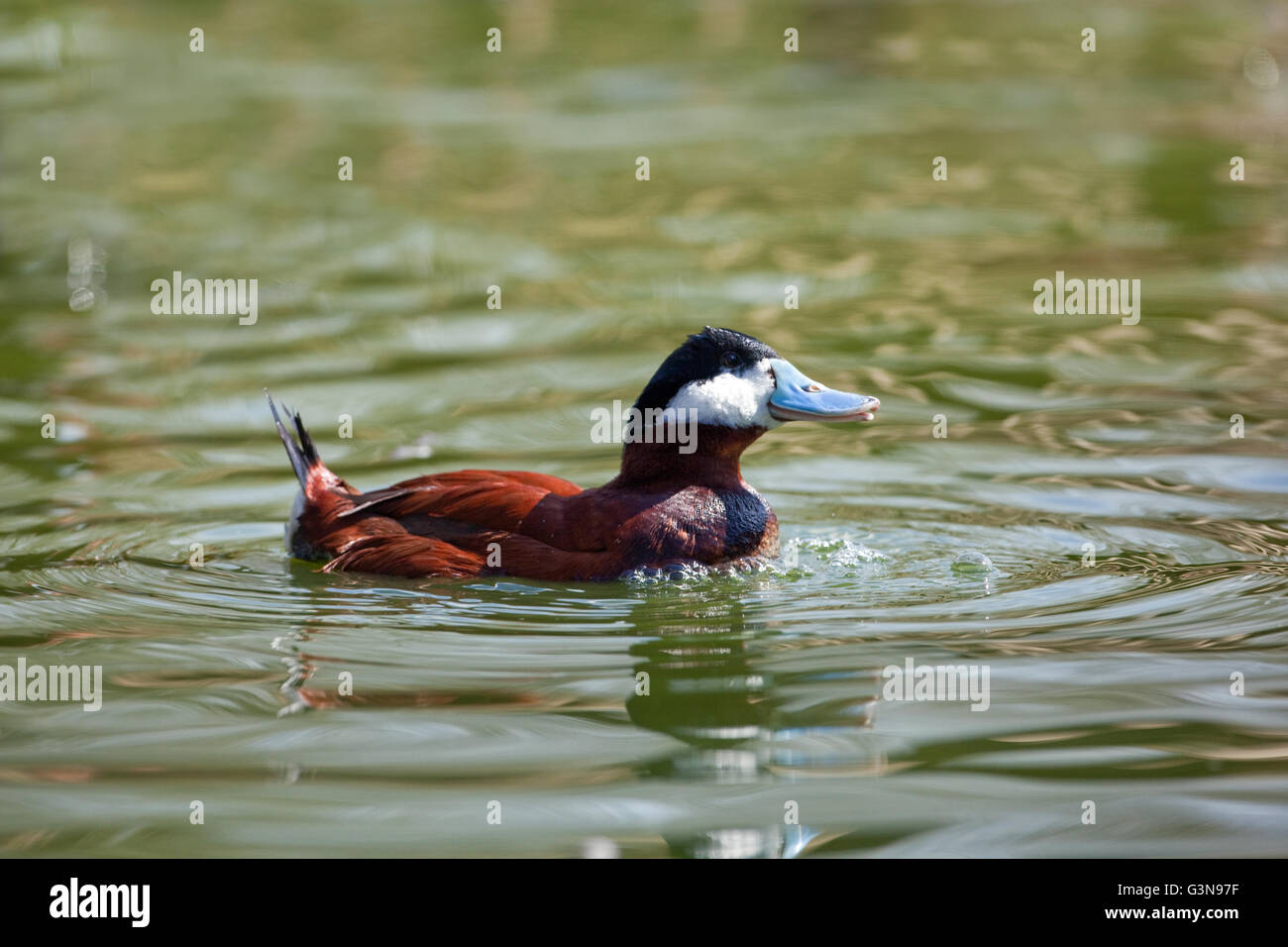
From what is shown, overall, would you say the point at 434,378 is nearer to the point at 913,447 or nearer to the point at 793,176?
the point at 913,447

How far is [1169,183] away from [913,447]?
666cm

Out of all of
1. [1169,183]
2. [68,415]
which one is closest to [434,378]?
[68,415]

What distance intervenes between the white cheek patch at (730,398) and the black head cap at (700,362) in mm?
25

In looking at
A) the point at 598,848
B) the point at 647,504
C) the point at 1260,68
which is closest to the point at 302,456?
the point at 647,504

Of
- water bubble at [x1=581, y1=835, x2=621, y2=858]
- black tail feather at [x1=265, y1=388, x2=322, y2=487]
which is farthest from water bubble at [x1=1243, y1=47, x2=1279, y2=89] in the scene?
water bubble at [x1=581, y1=835, x2=621, y2=858]

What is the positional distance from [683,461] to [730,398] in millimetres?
311

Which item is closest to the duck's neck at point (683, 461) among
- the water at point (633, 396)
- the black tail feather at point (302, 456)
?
the water at point (633, 396)

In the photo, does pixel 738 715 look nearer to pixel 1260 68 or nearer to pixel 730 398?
pixel 730 398

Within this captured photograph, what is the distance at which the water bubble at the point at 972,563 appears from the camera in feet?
22.8

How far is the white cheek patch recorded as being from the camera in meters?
6.80

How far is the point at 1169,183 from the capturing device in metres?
14.4

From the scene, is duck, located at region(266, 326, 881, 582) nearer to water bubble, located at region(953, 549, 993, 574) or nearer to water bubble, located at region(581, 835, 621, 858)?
water bubble, located at region(953, 549, 993, 574)

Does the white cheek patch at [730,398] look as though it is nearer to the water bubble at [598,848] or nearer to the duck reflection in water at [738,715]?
the duck reflection in water at [738,715]

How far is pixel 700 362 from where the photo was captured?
6.82 meters
